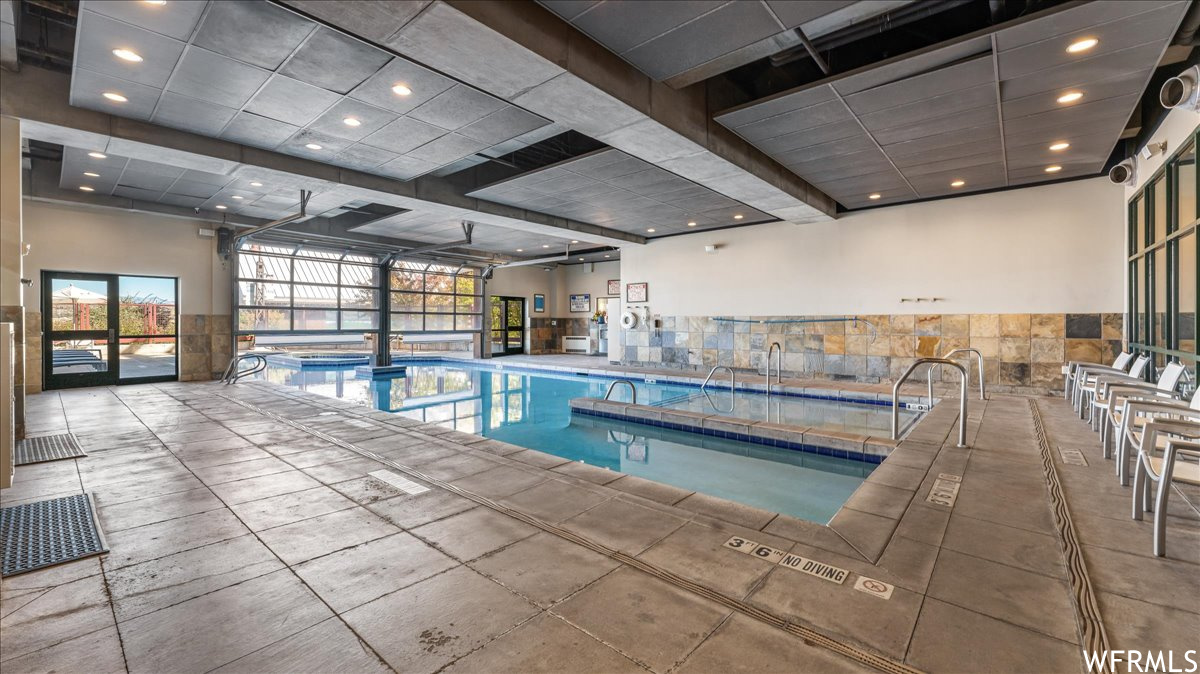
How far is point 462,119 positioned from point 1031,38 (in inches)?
179

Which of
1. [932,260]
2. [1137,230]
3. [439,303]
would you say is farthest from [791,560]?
[439,303]

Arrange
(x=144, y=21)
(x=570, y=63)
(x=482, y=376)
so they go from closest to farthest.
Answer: (x=144, y=21) < (x=570, y=63) < (x=482, y=376)

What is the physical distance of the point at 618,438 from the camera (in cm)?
573

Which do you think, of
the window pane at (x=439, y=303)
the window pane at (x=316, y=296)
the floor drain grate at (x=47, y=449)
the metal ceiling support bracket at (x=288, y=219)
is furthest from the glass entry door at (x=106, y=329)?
the window pane at (x=439, y=303)

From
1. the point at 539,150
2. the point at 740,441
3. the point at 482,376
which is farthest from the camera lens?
the point at 482,376

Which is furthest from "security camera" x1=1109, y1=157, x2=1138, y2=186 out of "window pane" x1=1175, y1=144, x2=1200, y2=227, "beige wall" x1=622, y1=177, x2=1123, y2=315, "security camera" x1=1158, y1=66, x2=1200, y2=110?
"security camera" x1=1158, y1=66, x2=1200, y2=110

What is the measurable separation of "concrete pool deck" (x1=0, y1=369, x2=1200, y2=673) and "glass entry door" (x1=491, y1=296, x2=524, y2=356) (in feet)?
39.9

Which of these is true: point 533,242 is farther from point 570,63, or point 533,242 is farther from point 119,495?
point 119,495

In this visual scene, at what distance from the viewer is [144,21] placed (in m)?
3.21

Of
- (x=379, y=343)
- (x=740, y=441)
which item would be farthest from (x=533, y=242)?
(x=740, y=441)

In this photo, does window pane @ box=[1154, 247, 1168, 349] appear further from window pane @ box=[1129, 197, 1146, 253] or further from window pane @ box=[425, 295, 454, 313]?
window pane @ box=[425, 295, 454, 313]

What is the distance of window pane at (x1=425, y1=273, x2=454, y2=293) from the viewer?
14242 millimetres

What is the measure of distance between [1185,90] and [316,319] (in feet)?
45.3

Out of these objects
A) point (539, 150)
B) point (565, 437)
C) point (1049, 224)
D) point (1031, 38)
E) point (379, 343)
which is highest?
point (539, 150)
